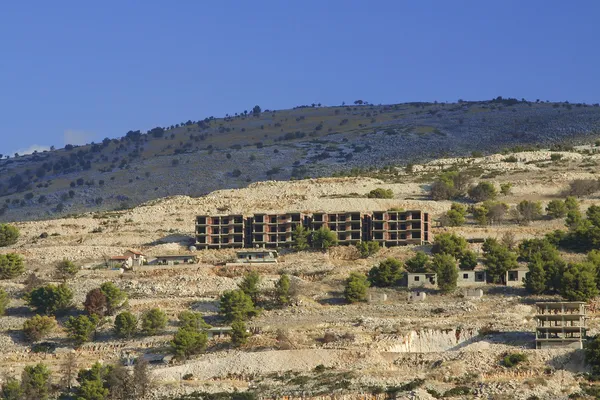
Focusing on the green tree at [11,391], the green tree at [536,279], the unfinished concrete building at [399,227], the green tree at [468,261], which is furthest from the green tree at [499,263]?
the green tree at [11,391]

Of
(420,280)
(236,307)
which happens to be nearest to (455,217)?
(420,280)

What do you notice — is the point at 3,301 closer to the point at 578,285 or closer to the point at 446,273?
the point at 446,273

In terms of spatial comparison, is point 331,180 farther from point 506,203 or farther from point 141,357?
point 141,357

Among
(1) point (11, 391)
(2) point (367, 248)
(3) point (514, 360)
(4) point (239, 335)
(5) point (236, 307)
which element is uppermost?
(2) point (367, 248)

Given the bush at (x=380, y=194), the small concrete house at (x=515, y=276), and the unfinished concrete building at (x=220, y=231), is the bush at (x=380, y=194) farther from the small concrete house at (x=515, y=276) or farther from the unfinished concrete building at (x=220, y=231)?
the small concrete house at (x=515, y=276)

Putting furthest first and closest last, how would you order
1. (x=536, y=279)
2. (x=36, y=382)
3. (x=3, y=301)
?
(x=3, y=301), (x=536, y=279), (x=36, y=382)

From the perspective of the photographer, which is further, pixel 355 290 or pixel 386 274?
pixel 386 274

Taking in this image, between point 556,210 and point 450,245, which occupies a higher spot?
point 556,210

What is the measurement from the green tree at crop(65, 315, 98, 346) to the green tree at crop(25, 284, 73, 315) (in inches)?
167

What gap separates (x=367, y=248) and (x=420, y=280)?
34.7 feet

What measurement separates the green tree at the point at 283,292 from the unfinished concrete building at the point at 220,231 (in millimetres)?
20142

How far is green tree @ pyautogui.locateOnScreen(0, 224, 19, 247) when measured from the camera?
131250 millimetres

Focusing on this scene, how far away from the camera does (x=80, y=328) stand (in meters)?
98.6

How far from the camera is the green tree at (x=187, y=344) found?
9356cm
